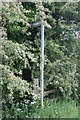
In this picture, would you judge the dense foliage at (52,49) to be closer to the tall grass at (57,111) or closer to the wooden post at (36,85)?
the wooden post at (36,85)

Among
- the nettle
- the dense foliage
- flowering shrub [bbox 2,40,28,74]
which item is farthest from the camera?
the nettle

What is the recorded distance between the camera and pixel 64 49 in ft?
11.0

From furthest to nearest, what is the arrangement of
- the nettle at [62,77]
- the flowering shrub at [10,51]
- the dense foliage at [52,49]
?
the nettle at [62,77] < the dense foliage at [52,49] < the flowering shrub at [10,51]

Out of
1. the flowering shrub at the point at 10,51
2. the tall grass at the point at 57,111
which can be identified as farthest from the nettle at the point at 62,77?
the flowering shrub at the point at 10,51

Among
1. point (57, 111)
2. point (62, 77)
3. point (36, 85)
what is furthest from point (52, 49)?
point (57, 111)

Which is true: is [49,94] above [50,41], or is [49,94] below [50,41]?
below

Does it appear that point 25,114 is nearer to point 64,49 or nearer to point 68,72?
point 68,72

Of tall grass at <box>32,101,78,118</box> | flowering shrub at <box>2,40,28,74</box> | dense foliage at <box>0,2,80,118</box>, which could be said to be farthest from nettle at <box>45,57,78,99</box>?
flowering shrub at <box>2,40,28,74</box>

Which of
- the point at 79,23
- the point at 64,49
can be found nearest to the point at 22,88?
the point at 64,49

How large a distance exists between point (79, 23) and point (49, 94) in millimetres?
1318

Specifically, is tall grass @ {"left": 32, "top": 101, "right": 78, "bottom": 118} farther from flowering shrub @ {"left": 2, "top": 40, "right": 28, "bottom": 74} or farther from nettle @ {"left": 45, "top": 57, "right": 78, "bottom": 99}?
flowering shrub @ {"left": 2, "top": 40, "right": 28, "bottom": 74}

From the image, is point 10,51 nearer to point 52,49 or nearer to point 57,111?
point 52,49

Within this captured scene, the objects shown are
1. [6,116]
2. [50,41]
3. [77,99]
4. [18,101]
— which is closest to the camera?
[6,116]

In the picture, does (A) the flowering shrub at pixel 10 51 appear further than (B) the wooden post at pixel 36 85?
No
